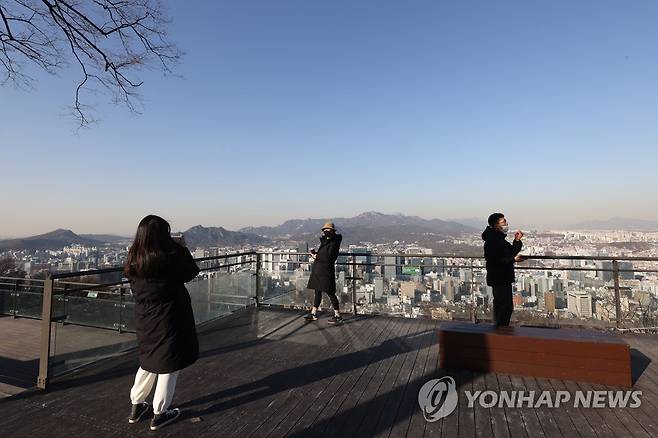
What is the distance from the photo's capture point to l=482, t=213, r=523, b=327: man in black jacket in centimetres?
397

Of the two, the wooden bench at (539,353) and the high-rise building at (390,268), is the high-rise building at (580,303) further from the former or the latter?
the high-rise building at (390,268)

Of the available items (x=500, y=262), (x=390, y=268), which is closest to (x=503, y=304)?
(x=500, y=262)

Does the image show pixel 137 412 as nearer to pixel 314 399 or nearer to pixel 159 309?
pixel 159 309

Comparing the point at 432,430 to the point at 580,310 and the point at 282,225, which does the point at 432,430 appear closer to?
the point at 580,310

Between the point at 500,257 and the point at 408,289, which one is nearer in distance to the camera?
the point at 500,257

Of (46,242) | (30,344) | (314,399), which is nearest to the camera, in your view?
(314,399)

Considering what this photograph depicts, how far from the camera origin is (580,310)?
4.87 m

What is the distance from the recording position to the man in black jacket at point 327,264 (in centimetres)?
533

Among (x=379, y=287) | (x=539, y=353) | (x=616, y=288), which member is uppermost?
(x=616, y=288)

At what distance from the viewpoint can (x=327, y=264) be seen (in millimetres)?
5340

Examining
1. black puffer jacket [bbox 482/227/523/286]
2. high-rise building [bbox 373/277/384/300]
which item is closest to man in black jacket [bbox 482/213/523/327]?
black puffer jacket [bbox 482/227/523/286]

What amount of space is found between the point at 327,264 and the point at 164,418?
3.22 m

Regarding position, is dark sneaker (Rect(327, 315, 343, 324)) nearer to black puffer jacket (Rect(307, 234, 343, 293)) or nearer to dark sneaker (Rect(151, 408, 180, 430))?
black puffer jacket (Rect(307, 234, 343, 293))

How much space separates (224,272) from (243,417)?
362cm
